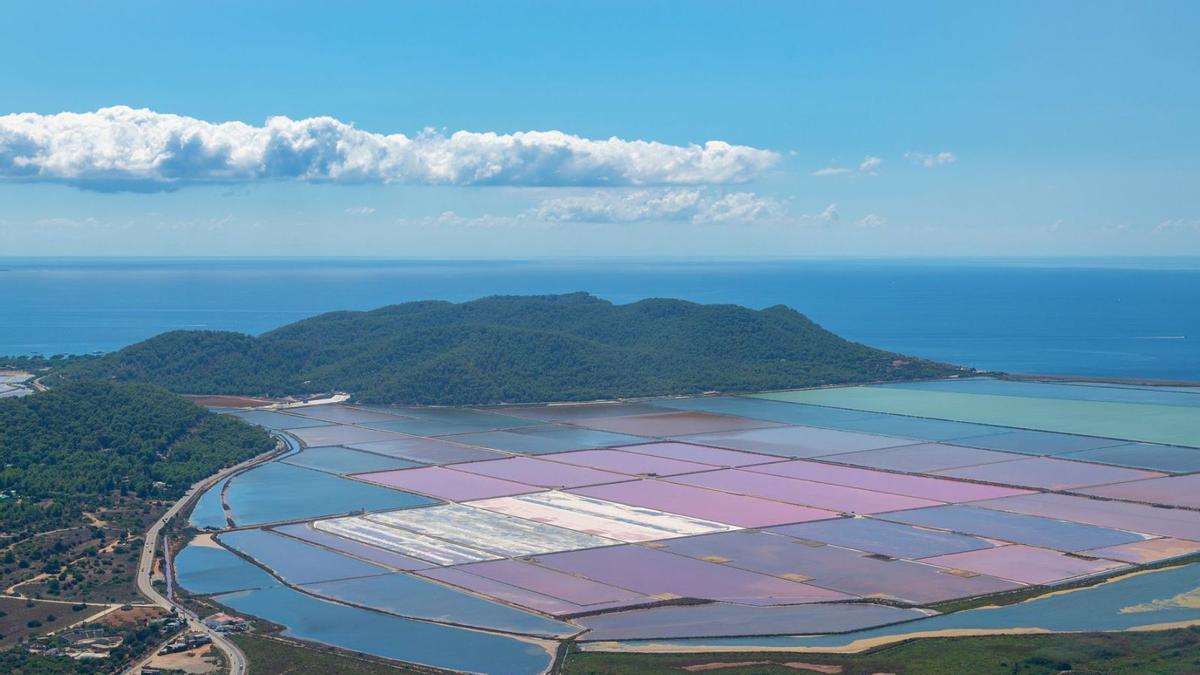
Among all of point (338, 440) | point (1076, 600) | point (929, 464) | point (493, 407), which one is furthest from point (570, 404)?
point (1076, 600)

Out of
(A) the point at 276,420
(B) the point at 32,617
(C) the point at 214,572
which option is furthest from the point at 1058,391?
(B) the point at 32,617

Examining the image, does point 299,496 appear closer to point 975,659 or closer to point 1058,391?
point 975,659

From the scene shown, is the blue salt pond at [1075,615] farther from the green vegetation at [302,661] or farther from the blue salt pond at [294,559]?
the blue salt pond at [294,559]

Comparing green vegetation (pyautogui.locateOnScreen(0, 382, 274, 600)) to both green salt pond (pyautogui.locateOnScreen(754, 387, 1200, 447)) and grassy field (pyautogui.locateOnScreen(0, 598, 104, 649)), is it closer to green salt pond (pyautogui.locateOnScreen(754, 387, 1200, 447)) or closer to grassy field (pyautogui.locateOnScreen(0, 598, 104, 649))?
grassy field (pyautogui.locateOnScreen(0, 598, 104, 649))

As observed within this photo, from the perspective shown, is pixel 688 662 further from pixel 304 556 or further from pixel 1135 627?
pixel 304 556

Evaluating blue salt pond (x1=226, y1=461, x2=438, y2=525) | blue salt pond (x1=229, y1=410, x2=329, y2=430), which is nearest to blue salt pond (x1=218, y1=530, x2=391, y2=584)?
blue salt pond (x1=226, y1=461, x2=438, y2=525)


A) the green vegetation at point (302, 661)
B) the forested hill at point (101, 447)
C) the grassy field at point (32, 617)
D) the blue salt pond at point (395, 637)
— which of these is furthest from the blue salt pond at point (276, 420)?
the green vegetation at point (302, 661)
